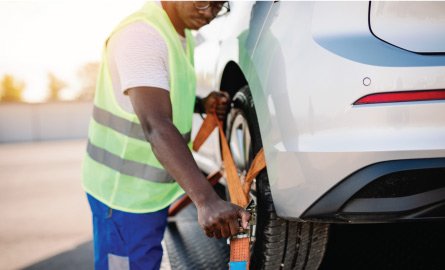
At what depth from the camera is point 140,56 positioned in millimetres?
1560

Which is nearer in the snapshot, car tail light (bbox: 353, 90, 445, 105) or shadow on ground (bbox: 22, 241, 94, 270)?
car tail light (bbox: 353, 90, 445, 105)

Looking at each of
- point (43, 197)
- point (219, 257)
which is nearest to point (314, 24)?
point (219, 257)

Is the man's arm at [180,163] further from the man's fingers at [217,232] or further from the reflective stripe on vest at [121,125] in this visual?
the reflective stripe on vest at [121,125]

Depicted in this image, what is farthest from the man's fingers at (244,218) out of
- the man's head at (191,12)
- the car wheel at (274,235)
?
the man's head at (191,12)

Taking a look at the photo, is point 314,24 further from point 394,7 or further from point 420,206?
point 420,206

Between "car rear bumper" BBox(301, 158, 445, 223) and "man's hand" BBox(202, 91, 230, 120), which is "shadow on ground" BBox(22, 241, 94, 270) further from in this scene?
"car rear bumper" BBox(301, 158, 445, 223)

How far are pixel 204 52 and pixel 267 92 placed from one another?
1364 mm

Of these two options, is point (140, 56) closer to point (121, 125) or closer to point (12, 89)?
point (121, 125)

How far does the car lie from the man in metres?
0.35

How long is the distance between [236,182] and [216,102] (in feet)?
1.88

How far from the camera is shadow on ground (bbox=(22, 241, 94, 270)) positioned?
9.11ft

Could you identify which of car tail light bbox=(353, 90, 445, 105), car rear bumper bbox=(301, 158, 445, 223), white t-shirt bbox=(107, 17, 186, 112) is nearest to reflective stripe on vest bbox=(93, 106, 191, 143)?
white t-shirt bbox=(107, 17, 186, 112)

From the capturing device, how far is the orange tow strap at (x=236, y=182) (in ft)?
4.52

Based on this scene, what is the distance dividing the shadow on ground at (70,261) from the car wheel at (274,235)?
1337 millimetres
